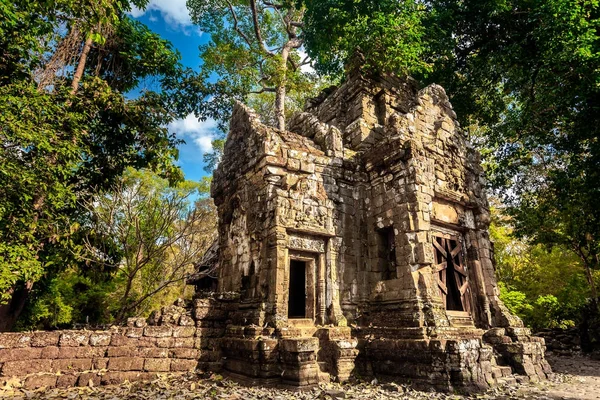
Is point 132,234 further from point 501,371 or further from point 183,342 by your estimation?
point 501,371

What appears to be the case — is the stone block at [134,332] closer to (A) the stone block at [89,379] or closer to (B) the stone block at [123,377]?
(B) the stone block at [123,377]

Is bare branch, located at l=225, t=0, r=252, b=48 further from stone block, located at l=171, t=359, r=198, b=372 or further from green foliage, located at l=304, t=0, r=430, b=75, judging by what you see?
stone block, located at l=171, t=359, r=198, b=372

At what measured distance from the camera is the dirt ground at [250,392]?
221 inches

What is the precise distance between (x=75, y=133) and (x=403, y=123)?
325 inches

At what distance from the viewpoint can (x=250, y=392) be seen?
5922mm

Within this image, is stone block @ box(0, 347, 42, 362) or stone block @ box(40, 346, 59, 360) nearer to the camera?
stone block @ box(0, 347, 42, 362)

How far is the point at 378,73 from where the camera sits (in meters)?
11.8

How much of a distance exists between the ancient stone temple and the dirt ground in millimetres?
317

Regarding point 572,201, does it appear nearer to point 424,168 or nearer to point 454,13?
point 424,168

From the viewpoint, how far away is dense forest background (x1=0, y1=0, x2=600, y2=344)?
24.2ft

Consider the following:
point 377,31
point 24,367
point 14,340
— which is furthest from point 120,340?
point 377,31

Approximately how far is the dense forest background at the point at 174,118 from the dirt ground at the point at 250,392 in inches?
99.9

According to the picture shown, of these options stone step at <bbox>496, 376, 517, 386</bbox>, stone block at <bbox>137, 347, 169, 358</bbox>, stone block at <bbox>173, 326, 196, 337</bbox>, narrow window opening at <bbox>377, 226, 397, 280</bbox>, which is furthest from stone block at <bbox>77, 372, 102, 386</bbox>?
stone step at <bbox>496, 376, 517, 386</bbox>

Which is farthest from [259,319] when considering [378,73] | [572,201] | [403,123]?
[572,201]
